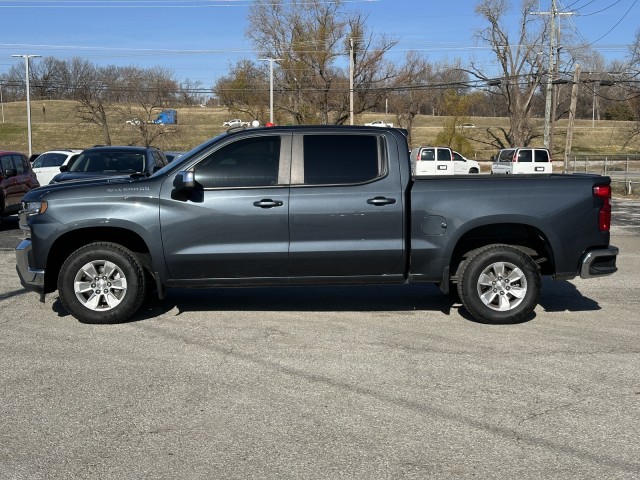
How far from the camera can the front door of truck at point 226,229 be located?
681cm

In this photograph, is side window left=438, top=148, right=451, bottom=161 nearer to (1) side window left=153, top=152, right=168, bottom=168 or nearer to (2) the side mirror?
(1) side window left=153, top=152, right=168, bottom=168

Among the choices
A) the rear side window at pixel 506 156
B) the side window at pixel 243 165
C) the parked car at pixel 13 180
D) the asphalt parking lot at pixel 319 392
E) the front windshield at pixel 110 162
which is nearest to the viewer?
the asphalt parking lot at pixel 319 392

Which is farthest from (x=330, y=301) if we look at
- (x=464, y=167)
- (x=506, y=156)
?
(x=464, y=167)

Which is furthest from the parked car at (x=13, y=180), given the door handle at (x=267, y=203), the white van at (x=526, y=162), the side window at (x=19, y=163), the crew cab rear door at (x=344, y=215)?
the white van at (x=526, y=162)

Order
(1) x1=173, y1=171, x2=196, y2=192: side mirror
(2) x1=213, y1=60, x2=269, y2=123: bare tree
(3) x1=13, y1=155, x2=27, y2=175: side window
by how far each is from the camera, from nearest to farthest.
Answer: (1) x1=173, y1=171, x2=196, y2=192: side mirror → (3) x1=13, y1=155, x2=27, y2=175: side window → (2) x1=213, y1=60, x2=269, y2=123: bare tree

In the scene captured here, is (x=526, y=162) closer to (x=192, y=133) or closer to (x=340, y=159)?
(x=340, y=159)

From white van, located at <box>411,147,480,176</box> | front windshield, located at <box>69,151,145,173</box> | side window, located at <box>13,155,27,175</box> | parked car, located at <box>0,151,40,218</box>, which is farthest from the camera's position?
white van, located at <box>411,147,480,176</box>

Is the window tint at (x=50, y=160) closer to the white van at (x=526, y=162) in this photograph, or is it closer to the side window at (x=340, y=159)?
the side window at (x=340, y=159)

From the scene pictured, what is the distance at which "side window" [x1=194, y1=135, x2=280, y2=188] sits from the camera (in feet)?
22.7

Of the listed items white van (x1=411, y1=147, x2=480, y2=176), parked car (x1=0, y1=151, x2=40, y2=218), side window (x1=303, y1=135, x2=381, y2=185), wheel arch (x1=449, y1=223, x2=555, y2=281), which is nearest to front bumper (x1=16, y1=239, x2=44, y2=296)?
side window (x1=303, y1=135, x2=381, y2=185)

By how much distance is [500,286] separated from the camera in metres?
7.05

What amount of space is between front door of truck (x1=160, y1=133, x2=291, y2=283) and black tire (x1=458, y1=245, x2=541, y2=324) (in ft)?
6.07

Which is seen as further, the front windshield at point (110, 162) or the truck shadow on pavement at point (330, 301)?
the front windshield at point (110, 162)

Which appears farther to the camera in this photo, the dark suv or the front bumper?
the dark suv
